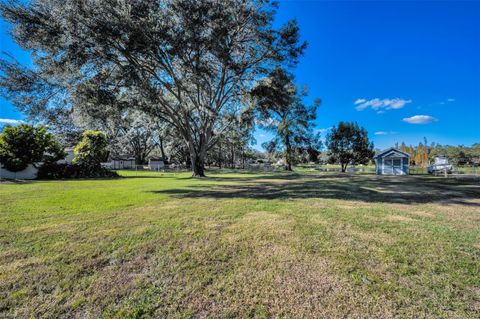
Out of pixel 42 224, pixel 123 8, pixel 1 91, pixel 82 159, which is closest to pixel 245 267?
A: pixel 42 224

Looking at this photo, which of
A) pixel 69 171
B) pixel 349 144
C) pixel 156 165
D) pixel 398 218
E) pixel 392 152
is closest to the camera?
pixel 398 218

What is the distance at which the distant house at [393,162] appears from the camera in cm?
2483

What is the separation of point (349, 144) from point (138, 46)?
89.2ft

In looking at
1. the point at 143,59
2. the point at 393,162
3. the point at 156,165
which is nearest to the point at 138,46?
the point at 143,59

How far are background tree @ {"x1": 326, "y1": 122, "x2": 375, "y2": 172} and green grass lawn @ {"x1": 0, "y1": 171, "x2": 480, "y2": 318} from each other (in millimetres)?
26434

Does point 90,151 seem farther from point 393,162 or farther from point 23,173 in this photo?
point 393,162

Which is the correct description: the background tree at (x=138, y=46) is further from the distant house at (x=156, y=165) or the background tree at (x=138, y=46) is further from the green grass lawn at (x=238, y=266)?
the distant house at (x=156, y=165)

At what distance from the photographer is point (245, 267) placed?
2.87 m

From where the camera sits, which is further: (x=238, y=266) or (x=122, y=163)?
(x=122, y=163)

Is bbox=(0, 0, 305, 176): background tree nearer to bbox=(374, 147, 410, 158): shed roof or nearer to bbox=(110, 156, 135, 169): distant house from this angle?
bbox=(374, 147, 410, 158): shed roof

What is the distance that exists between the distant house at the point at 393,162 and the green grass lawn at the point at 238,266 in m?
23.2

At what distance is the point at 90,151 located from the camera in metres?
18.7

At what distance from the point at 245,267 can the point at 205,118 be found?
1602 centimetres

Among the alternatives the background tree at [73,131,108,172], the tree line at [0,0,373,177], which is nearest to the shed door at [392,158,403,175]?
the tree line at [0,0,373,177]
